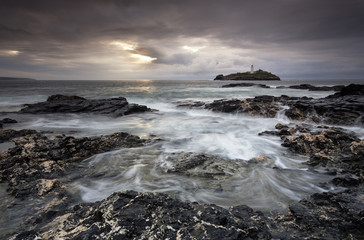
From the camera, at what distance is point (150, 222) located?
2.58 m

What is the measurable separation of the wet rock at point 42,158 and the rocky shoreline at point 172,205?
0.02 m

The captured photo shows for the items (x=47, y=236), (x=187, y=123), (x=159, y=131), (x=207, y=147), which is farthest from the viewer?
(x=187, y=123)

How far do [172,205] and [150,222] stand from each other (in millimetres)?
458

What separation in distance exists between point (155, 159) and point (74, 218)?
11.3 ft

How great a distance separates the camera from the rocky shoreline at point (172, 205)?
2498mm

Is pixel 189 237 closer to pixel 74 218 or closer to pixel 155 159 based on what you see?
pixel 74 218

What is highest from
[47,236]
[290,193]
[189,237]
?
[189,237]

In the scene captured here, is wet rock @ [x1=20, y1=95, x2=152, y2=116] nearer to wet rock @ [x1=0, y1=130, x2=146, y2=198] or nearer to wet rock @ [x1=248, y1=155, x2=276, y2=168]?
wet rock @ [x1=0, y1=130, x2=146, y2=198]

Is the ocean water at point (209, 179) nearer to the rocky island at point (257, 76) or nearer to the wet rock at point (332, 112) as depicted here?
the wet rock at point (332, 112)

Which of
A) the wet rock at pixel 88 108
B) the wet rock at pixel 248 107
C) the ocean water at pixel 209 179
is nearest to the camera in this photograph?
the ocean water at pixel 209 179

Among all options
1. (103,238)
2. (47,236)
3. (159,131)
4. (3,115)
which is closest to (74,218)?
(47,236)

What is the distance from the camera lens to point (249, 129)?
1075 centimetres

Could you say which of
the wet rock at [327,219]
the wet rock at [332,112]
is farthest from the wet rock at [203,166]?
the wet rock at [332,112]

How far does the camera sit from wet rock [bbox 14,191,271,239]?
239cm
